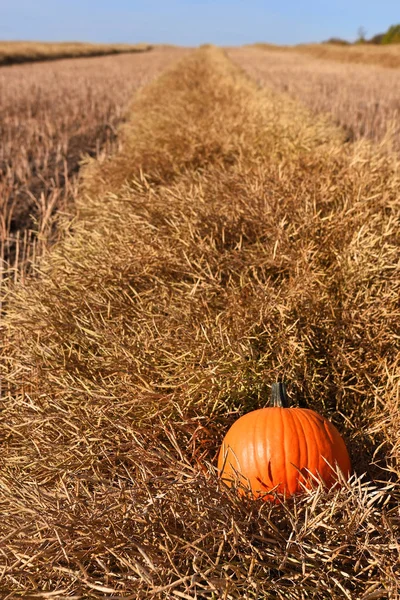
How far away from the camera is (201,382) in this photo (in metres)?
1.84

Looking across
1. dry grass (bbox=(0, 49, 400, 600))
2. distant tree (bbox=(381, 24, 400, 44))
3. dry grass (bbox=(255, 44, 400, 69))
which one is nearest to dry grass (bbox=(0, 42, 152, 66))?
dry grass (bbox=(255, 44, 400, 69))

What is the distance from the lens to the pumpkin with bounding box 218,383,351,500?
5.06 feet

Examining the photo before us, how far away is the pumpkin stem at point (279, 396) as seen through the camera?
1709 millimetres

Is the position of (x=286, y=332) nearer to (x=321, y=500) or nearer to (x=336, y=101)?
(x=321, y=500)

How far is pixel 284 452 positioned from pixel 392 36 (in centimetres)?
5500

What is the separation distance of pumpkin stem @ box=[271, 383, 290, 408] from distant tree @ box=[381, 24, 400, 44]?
4978 cm

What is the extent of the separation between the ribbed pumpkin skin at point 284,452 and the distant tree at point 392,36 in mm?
49913

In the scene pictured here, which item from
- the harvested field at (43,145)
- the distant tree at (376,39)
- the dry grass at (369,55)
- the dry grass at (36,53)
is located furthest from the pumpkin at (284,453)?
the distant tree at (376,39)

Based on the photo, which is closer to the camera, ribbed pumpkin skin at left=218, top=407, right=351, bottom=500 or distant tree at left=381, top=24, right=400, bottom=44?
ribbed pumpkin skin at left=218, top=407, right=351, bottom=500

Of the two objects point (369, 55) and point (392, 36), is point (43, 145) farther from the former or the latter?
point (392, 36)

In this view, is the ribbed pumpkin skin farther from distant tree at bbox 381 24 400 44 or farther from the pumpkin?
distant tree at bbox 381 24 400 44

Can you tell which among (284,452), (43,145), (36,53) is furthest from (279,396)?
(36,53)

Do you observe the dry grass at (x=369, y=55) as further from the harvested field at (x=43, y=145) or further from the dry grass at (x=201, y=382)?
the dry grass at (x=201, y=382)

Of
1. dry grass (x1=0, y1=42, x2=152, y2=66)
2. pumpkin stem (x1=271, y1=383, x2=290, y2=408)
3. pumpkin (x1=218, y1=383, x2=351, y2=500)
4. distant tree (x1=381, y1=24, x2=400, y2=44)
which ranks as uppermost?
distant tree (x1=381, y1=24, x2=400, y2=44)
